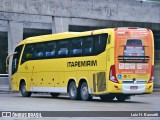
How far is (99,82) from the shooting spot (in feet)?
75.2

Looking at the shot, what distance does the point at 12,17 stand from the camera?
1581 inches

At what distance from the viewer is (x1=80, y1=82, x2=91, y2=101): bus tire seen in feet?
77.5

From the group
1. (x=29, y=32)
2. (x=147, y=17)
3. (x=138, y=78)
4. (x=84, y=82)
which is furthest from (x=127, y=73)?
(x=29, y=32)

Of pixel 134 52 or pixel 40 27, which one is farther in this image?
pixel 40 27

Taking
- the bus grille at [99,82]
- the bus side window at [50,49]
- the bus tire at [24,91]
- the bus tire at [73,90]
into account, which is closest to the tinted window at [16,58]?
the bus tire at [24,91]

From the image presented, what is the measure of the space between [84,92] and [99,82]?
1.28 meters

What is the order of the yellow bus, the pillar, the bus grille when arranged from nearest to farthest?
the yellow bus < the bus grille < the pillar

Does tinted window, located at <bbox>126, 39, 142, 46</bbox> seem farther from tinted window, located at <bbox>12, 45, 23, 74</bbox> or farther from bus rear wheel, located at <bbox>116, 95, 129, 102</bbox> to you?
tinted window, located at <bbox>12, 45, 23, 74</bbox>

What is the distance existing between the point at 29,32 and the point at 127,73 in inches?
1242

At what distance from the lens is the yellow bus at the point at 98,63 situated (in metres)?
22.2

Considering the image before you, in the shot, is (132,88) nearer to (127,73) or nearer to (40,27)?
(127,73)

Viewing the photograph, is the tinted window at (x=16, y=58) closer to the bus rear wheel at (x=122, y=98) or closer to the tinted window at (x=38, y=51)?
the tinted window at (x=38, y=51)

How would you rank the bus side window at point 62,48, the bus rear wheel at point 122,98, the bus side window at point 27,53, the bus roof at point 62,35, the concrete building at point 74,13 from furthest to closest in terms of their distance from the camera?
the concrete building at point 74,13 < the bus side window at point 27,53 < the bus side window at point 62,48 < the bus rear wheel at point 122,98 < the bus roof at point 62,35

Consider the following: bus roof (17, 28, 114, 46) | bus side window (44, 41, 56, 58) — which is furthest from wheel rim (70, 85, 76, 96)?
bus roof (17, 28, 114, 46)
